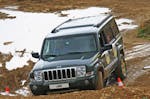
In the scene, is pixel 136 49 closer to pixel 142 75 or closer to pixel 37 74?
pixel 142 75

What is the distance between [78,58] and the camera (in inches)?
512

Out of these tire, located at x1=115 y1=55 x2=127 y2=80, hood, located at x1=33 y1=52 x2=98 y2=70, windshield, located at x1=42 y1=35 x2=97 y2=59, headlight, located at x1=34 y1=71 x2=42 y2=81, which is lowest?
tire, located at x1=115 y1=55 x2=127 y2=80

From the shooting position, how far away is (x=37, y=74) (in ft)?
42.1

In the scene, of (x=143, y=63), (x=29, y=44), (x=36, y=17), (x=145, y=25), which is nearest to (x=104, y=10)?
(x=36, y=17)

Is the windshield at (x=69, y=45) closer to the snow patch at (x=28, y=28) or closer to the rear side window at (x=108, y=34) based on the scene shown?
the rear side window at (x=108, y=34)

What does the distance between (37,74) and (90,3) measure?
96.5ft

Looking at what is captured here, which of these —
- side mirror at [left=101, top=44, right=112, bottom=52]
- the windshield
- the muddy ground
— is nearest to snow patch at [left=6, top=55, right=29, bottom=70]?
the muddy ground

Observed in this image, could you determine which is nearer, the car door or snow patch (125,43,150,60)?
the car door

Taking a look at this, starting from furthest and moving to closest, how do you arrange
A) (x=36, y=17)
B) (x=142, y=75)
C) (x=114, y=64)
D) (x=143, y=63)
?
1. (x=36, y=17)
2. (x=143, y=63)
3. (x=142, y=75)
4. (x=114, y=64)

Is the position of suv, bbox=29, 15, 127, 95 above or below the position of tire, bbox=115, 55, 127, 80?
above

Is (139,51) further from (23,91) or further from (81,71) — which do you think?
(81,71)

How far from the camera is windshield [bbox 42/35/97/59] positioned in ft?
44.9

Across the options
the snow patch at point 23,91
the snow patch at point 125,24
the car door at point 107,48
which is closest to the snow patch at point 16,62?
the snow patch at point 23,91

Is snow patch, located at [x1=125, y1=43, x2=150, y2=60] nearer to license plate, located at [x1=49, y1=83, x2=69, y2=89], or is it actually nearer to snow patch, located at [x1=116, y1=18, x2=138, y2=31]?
snow patch, located at [x1=116, y1=18, x2=138, y2=31]
